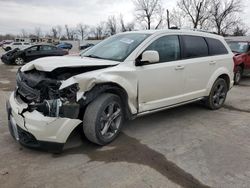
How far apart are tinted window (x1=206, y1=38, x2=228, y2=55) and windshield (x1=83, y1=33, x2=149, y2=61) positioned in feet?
5.82

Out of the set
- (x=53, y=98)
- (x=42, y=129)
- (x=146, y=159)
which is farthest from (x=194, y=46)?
(x=42, y=129)

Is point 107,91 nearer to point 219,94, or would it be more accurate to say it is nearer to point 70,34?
point 219,94

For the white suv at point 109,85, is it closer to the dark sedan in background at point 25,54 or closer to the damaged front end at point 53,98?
the damaged front end at point 53,98

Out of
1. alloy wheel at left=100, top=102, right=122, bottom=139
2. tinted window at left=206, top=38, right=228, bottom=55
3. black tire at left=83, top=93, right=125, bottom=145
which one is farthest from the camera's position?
tinted window at left=206, top=38, right=228, bottom=55

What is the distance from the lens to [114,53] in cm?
441

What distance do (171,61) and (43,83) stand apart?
2288 mm

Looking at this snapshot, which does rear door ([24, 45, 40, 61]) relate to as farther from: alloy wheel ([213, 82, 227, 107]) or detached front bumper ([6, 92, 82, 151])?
detached front bumper ([6, 92, 82, 151])

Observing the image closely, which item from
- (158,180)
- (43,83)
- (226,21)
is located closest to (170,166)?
(158,180)

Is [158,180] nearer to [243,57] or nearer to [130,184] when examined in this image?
[130,184]

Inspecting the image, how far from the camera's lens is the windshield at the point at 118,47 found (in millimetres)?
4273

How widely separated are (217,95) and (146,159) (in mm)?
3161

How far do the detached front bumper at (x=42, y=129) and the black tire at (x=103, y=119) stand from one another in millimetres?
189

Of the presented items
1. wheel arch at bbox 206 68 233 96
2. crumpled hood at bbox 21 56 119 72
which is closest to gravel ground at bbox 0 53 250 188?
wheel arch at bbox 206 68 233 96

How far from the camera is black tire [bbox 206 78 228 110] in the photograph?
227 inches
